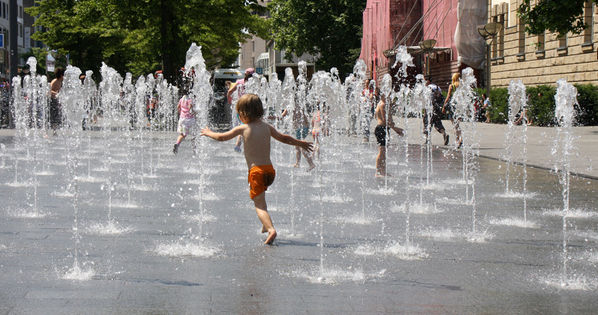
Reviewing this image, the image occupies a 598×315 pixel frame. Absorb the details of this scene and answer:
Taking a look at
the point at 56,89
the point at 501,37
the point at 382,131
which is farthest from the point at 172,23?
the point at 382,131

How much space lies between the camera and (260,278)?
612 centimetres

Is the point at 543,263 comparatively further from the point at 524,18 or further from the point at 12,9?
the point at 12,9

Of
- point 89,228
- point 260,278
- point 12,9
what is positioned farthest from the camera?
point 12,9

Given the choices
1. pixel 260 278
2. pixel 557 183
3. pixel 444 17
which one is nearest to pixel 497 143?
pixel 557 183

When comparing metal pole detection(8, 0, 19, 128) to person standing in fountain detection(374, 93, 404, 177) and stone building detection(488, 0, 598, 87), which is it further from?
person standing in fountain detection(374, 93, 404, 177)

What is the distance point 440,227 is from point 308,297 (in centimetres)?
348

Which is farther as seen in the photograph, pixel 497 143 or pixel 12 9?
pixel 12 9

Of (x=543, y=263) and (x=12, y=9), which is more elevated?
(x=12, y=9)

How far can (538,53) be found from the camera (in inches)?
1427

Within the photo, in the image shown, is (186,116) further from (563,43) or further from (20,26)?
(20,26)

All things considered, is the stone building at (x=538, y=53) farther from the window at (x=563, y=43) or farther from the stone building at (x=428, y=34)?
the stone building at (x=428, y=34)

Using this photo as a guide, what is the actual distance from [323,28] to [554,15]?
137ft

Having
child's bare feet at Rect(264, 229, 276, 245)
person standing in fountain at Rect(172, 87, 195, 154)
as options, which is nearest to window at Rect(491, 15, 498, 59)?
person standing in fountain at Rect(172, 87, 195, 154)

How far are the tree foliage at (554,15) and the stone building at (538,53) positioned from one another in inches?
74.2
